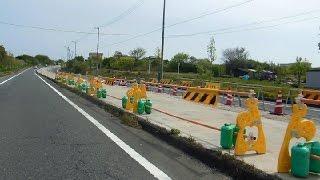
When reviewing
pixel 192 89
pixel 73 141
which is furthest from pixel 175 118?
pixel 192 89

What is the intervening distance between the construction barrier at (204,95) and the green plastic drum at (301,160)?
1609 centimetres

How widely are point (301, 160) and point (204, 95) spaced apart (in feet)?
57.6

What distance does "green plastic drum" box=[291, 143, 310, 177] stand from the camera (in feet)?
21.2

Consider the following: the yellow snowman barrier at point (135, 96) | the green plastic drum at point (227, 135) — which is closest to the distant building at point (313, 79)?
the yellow snowman barrier at point (135, 96)

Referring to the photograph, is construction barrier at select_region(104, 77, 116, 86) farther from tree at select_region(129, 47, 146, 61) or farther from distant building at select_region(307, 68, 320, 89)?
tree at select_region(129, 47, 146, 61)

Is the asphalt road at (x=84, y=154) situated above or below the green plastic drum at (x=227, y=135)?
below

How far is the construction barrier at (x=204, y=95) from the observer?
75.2 ft

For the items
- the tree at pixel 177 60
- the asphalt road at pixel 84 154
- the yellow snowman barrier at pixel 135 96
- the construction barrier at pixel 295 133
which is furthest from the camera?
the tree at pixel 177 60

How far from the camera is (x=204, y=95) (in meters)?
24.0

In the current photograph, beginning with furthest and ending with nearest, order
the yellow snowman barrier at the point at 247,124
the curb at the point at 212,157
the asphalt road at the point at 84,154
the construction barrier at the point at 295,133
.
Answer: the yellow snowman barrier at the point at 247,124 < the asphalt road at the point at 84,154 < the curb at the point at 212,157 < the construction barrier at the point at 295,133

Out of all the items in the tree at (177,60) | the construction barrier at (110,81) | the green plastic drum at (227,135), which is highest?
the tree at (177,60)

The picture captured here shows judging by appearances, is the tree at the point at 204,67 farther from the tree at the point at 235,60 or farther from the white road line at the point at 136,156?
the white road line at the point at 136,156

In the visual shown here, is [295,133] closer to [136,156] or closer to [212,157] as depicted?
[212,157]

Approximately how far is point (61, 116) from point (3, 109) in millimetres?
3130
